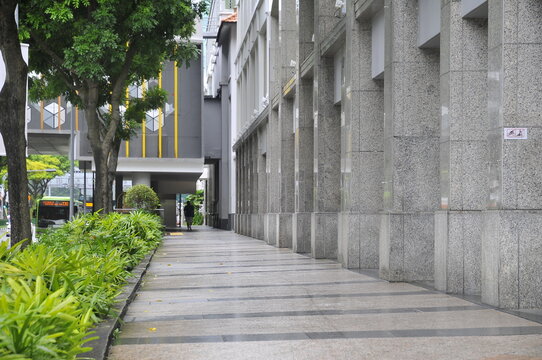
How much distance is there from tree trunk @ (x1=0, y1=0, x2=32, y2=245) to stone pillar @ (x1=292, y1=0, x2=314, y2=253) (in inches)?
495

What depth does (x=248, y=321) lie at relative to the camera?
8.33 meters

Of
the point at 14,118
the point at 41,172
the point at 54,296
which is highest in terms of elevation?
the point at 41,172

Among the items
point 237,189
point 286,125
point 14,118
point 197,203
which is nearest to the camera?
point 14,118

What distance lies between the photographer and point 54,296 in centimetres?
497

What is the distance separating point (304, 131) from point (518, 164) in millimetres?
13543

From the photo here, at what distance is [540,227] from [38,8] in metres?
15.1

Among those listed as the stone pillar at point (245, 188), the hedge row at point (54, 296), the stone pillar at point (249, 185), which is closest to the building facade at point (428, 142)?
the hedge row at point (54, 296)

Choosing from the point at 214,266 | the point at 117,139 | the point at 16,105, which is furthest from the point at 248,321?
the point at 117,139

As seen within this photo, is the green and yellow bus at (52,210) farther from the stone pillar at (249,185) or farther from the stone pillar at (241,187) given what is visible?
the stone pillar at (249,185)

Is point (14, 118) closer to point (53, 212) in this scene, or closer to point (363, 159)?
point (363, 159)

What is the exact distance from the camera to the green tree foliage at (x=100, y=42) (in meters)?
20.2

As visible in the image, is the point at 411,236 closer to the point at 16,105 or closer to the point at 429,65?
the point at 429,65

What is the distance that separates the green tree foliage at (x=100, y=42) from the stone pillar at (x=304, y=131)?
2869 millimetres

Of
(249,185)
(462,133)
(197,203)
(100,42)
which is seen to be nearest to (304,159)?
(100,42)
